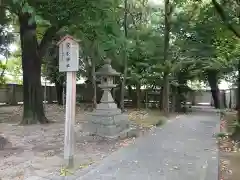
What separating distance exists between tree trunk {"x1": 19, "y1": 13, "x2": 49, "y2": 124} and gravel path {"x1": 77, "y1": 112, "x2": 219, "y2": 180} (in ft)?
15.6

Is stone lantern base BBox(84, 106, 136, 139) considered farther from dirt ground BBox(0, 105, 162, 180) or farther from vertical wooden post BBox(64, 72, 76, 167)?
vertical wooden post BBox(64, 72, 76, 167)

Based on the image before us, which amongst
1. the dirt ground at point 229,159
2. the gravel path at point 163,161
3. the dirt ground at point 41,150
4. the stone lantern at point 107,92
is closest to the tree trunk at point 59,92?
the dirt ground at point 41,150

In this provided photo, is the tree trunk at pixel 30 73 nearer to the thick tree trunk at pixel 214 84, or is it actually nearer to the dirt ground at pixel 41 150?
the dirt ground at pixel 41 150

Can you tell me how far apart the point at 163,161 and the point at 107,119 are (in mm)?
3512

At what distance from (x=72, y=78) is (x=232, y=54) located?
1137cm

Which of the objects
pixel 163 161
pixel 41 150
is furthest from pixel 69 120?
pixel 163 161

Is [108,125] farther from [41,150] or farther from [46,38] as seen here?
[46,38]

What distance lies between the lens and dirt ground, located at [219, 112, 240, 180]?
Result: 19.8 feet

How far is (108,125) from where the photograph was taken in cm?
988

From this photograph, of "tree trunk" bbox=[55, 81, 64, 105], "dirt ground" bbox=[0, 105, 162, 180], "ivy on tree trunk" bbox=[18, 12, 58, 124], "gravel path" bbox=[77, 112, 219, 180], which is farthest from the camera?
"tree trunk" bbox=[55, 81, 64, 105]

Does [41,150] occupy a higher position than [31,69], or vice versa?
[31,69]

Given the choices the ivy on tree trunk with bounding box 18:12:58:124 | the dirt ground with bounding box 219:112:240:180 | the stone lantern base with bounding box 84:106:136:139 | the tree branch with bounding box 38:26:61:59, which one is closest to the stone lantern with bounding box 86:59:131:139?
the stone lantern base with bounding box 84:106:136:139

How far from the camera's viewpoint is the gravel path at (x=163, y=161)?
18.9 feet

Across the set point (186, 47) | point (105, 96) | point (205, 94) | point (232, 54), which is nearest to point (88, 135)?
point (105, 96)
